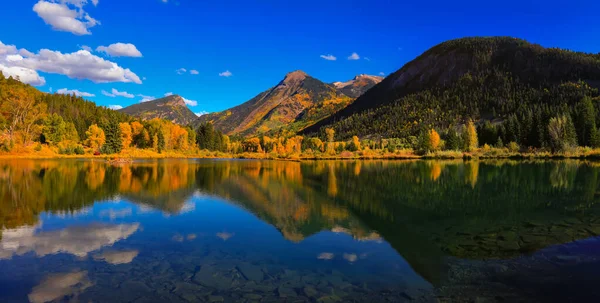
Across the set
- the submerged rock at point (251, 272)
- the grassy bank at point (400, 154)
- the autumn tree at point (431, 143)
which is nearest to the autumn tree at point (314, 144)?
the grassy bank at point (400, 154)

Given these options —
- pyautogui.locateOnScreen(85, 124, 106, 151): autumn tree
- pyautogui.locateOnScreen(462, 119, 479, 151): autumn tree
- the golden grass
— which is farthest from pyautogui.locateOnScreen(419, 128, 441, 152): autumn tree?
pyautogui.locateOnScreen(85, 124, 106, 151): autumn tree

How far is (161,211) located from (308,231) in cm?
1124

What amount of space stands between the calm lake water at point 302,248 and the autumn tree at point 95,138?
355 ft

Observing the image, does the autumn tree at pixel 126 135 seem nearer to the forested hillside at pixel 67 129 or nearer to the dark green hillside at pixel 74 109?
the forested hillside at pixel 67 129

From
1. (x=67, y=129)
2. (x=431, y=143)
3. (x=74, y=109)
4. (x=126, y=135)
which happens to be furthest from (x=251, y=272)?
(x=74, y=109)

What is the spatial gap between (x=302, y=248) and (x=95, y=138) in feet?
432

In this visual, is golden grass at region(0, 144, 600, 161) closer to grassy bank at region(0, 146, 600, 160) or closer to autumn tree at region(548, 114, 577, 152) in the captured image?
grassy bank at region(0, 146, 600, 160)

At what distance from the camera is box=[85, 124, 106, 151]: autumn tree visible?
404 feet

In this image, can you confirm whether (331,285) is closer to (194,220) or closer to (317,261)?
(317,261)

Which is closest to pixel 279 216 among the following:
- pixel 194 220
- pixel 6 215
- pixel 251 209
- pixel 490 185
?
pixel 251 209

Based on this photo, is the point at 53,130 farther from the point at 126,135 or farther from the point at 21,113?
the point at 126,135

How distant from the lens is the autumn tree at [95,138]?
123250mm

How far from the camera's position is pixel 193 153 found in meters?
149

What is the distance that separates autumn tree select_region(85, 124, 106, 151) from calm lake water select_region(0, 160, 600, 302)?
355ft
